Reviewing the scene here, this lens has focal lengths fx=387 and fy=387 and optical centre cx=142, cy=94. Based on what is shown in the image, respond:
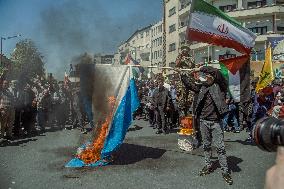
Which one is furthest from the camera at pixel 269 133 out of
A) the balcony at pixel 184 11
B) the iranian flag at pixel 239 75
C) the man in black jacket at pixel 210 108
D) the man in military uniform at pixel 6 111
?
the balcony at pixel 184 11

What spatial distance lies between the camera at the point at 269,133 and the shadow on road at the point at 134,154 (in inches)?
261

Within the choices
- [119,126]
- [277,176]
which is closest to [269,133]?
[277,176]

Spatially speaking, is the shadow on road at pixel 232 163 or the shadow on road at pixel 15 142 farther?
the shadow on road at pixel 15 142

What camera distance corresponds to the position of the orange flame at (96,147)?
28.6ft

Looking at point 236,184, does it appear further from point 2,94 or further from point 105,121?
point 2,94

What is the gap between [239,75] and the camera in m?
10.0

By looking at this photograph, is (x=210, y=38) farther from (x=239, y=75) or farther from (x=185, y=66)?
(x=185, y=66)

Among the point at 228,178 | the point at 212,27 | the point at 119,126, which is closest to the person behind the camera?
the point at 228,178

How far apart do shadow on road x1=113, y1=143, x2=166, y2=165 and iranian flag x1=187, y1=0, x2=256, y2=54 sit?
3051 mm

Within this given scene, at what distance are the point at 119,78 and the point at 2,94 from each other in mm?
5375

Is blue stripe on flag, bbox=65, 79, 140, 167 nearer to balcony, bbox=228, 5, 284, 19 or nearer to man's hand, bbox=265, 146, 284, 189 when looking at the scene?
man's hand, bbox=265, 146, 284, 189

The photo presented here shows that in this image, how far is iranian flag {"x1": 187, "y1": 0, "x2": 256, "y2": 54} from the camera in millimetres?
9375

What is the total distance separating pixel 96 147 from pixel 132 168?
1002 millimetres

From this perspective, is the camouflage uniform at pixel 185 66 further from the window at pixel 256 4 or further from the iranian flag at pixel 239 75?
the window at pixel 256 4
